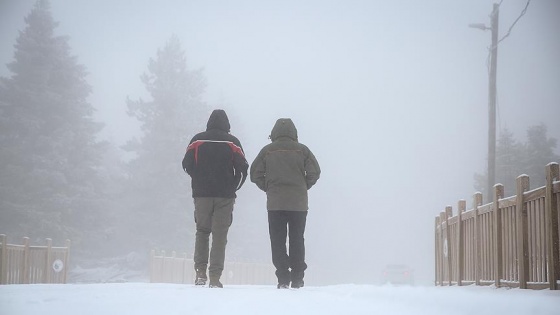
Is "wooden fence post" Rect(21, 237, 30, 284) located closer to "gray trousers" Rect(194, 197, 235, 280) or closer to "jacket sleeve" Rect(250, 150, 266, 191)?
"gray trousers" Rect(194, 197, 235, 280)

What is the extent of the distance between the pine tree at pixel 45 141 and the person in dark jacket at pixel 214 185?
2165 centimetres

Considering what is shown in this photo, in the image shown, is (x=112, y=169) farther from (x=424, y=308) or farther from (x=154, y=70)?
(x=424, y=308)

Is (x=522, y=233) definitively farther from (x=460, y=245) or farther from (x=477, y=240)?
(x=460, y=245)

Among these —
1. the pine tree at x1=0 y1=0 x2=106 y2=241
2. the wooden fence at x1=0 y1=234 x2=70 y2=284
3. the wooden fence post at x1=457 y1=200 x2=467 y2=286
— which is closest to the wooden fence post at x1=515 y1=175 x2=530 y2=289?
the wooden fence post at x1=457 y1=200 x2=467 y2=286

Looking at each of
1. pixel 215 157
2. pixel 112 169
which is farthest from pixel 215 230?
pixel 112 169

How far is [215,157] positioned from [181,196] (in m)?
29.5

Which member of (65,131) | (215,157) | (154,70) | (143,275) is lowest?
(143,275)

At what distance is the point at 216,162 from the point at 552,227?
4649 mm

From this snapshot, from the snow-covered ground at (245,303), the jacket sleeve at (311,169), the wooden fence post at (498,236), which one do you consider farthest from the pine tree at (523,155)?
the snow-covered ground at (245,303)

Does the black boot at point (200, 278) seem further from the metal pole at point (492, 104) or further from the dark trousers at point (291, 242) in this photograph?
the metal pole at point (492, 104)

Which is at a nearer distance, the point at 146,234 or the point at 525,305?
the point at 525,305

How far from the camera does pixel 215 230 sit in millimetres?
9430

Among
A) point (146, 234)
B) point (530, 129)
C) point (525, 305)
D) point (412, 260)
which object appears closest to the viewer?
point (525, 305)

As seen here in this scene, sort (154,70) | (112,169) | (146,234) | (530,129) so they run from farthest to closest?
(112,169) → (154,70) → (146,234) → (530,129)
